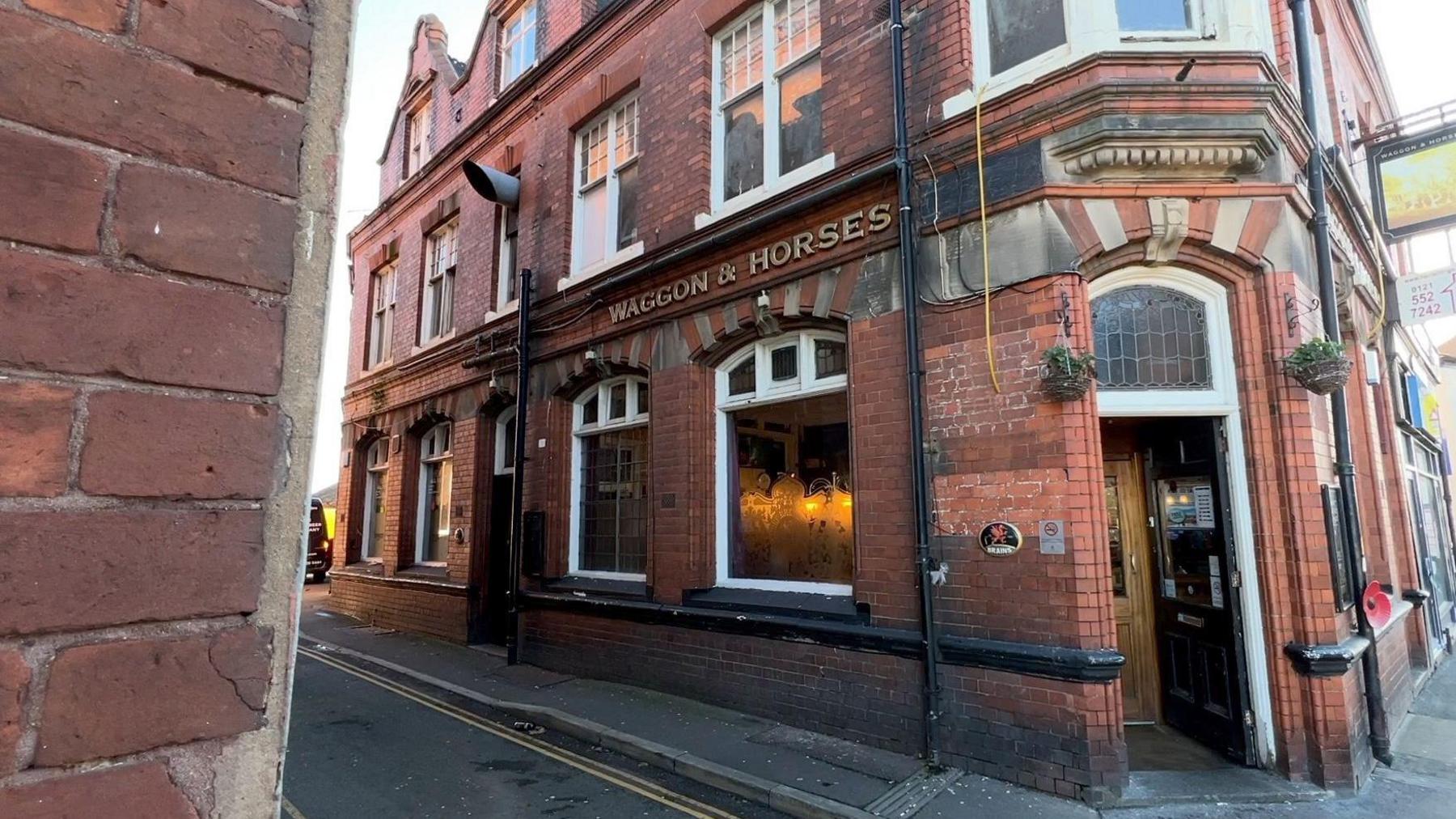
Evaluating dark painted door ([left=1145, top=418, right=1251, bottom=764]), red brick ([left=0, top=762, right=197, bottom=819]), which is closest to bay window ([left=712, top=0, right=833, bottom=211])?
dark painted door ([left=1145, top=418, right=1251, bottom=764])

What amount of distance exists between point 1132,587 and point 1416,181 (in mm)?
6461

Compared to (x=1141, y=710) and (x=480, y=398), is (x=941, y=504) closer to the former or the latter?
(x=1141, y=710)

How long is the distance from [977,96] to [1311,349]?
3252 millimetres

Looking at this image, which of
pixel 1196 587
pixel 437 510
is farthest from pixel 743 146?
pixel 437 510

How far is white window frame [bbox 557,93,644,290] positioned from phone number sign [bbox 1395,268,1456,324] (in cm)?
930

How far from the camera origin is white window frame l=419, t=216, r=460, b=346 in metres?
14.3

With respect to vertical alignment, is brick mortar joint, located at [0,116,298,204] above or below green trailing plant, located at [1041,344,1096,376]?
below

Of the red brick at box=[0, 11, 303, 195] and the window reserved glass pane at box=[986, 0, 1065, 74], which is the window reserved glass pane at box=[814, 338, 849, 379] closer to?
the window reserved glass pane at box=[986, 0, 1065, 74]

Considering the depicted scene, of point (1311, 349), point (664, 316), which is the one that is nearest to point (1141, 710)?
point (1311, 349)

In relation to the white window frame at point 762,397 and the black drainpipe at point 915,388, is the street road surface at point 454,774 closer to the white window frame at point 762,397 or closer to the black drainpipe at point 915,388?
the black drainpipe at point 915,388

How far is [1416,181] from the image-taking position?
29.9 ft

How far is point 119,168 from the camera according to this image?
106 cm

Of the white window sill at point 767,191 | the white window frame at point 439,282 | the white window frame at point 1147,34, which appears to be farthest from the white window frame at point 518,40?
the white window frame at point 1147,34

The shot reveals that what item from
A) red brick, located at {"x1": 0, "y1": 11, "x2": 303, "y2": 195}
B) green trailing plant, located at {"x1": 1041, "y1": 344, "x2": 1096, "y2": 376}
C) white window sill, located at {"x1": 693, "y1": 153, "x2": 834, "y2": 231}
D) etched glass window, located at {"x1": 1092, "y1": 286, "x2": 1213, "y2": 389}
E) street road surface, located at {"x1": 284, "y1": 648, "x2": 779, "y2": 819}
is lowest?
street road surface, located at {"x1": 284, "y1": 648, "x2": 779, "y2": 819}
